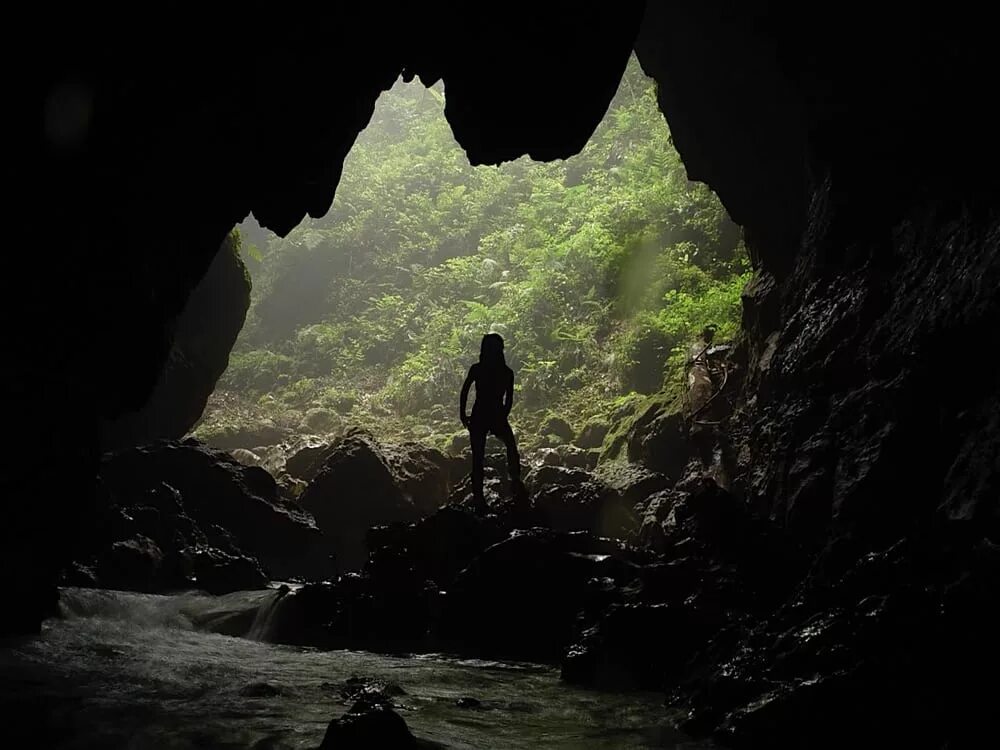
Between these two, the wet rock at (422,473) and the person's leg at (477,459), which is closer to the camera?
the person's leg at (477,459)

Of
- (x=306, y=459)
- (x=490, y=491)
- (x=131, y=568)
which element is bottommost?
(x=131, y=568)

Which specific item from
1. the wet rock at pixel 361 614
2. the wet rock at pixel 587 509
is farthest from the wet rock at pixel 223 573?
the wet rock at pixel 587 509

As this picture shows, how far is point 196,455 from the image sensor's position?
13.2 meters

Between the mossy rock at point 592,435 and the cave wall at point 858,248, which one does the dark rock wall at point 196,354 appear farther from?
the cave wall at point 858,248

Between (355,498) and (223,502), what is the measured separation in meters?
2.54

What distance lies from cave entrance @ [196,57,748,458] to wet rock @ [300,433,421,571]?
5667mm

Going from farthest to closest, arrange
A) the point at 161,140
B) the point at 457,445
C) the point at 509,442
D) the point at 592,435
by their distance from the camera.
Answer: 1. the point at 457,445
2. the point at 592,435
3. the point at 509,442
4. the point at 161,140

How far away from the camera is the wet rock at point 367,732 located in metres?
2.91

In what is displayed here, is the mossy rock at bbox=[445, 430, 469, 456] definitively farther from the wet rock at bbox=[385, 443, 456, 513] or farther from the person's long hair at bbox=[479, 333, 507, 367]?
the person's long hair at bbox=[479, 333, 507, 367]

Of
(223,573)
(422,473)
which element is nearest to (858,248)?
(223,573)

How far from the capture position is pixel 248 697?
4.51 m

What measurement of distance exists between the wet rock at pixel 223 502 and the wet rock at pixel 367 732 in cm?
993

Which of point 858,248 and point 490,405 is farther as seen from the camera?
point 490,405

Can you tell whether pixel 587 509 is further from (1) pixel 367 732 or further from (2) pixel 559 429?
(2) pixel 559 429
